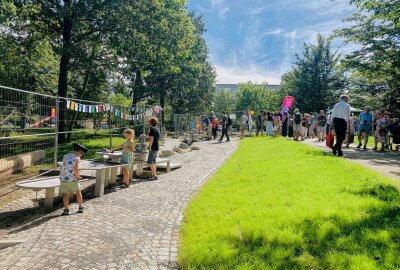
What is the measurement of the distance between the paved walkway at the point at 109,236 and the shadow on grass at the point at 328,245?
109cm

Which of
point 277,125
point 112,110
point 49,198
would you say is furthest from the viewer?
point 277,125

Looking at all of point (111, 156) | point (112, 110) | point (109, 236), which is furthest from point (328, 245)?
point (112, 110)

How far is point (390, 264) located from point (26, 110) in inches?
402

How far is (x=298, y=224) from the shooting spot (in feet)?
17.4

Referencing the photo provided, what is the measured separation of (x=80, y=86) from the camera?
1293 inches

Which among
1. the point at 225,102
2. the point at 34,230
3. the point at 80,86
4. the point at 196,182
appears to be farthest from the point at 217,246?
the point at 225,102

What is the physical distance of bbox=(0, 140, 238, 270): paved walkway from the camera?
4562 millimetres

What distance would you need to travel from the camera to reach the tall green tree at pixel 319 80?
134 feet

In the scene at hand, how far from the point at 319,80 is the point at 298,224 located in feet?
127

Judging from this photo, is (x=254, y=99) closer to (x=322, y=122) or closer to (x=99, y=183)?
(x=322, y=122)

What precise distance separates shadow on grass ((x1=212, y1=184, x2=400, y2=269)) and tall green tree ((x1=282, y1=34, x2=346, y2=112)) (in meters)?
37.5

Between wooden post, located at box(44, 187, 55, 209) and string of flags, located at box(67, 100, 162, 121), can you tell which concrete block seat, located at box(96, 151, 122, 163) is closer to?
string of flags, located at box(67, 100, 162, 121)

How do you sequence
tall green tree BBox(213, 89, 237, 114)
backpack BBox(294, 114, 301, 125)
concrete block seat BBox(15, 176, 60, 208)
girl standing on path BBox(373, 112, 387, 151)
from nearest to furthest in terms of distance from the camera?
concrete block seat BBox(15, 176, 60, 208) < girl standing on path BBox(373, 112, 387, 151) < backpack BBox(294, 114, 301, 125) < tall green tree BBox(213, 89, 237, 114)

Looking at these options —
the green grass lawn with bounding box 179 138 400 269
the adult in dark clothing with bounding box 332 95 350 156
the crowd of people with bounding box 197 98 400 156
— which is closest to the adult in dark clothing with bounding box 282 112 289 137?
the crowd of people with bounding box 197 98 400 156
